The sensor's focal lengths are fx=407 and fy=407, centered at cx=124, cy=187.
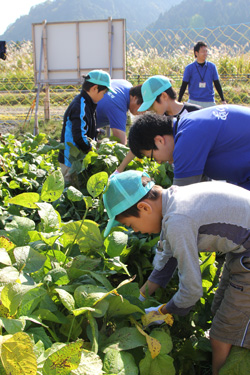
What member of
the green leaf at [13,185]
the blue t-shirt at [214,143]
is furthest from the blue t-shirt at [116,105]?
the blue t-shirt at [214,143]

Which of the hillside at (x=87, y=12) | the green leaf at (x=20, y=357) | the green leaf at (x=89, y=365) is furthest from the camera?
the hillside at (x=87, y=12)

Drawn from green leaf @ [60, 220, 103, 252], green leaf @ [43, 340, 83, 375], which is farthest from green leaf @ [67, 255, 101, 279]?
green leaf @ [43, 340, 83, 375]

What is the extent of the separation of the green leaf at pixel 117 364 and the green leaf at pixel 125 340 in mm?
41

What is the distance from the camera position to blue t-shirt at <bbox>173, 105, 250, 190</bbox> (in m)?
1.79

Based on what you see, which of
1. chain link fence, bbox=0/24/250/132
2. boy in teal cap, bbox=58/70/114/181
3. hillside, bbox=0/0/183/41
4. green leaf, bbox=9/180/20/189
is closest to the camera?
green leaf, bbox=9/180/20/189

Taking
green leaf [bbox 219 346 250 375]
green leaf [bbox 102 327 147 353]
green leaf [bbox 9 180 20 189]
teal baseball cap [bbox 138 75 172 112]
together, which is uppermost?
teal baseball cap [bbox 138 75 172 112]

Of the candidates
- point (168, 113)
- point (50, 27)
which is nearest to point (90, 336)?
point (168, 113)

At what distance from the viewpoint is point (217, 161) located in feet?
6.17

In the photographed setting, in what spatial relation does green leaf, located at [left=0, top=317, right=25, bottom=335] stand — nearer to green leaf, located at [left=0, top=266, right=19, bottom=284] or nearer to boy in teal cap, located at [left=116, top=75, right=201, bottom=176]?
green leaf, located at [left=0, top=266, right=19, bottom=284]

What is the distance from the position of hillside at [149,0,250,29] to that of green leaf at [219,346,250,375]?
50285 millimetres

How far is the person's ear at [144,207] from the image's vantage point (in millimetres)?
1462

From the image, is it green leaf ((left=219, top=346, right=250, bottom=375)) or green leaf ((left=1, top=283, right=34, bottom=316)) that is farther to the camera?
green leaf ((left=219, top=346, right=250, bottom=375))

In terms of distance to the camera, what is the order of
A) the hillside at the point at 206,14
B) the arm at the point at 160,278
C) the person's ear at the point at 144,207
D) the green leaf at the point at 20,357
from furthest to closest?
1. the hillside at the point at 206,14
2. the arm at the point at 160,278
3. the person's ear at the point at 144,207
4. the green leaf at the point at 20,357

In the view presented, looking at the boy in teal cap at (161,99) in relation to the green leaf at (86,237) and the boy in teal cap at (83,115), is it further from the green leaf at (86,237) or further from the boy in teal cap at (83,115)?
the green leaf at (86,237)
